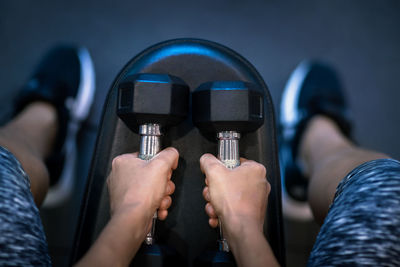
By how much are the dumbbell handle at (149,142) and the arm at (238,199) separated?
88 millimetres

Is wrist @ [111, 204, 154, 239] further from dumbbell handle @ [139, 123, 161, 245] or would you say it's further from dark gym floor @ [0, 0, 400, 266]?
dark gym floor @ [0, 0, 400, 266]

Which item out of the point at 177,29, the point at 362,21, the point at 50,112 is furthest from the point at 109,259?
the point at 362,21

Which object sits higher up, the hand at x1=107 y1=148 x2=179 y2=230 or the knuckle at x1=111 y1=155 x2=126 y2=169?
the knuckle at x1=111 y1=155 x2=126 y2=169

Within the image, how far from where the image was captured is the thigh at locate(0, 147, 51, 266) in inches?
15.7

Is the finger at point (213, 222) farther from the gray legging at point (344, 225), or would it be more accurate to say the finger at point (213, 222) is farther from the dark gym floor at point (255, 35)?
the dark gym floor at point (255, 35)

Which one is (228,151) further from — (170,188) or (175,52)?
(175,52)

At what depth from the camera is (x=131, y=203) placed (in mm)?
498

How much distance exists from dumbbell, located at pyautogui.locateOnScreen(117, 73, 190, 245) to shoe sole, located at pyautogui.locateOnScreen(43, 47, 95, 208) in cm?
50

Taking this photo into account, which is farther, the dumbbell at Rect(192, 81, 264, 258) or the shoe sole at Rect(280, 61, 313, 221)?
the shoe sole at Rect(280, 61, 313, 221)

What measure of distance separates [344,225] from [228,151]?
20 cm

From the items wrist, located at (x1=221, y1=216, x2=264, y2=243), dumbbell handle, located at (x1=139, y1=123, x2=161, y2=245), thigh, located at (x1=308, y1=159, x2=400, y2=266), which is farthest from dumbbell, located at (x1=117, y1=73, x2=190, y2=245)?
thigh, located at (x1=308, y1=159, x2=400, y2=266)

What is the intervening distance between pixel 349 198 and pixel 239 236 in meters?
0.17

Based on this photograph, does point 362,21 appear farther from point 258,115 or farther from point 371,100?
point 258,115

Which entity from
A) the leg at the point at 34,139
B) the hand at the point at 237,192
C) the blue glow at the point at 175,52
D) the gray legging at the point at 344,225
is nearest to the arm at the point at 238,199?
the hand at the point at 237,192
